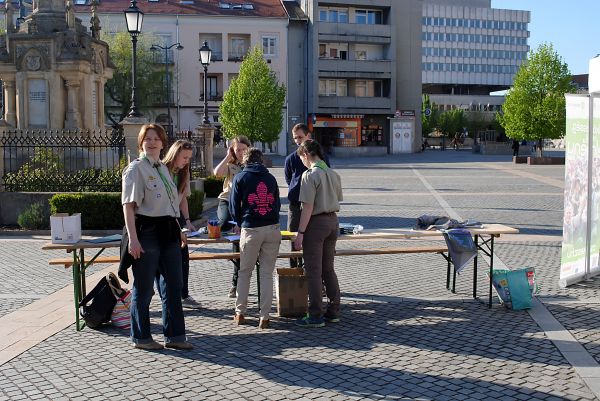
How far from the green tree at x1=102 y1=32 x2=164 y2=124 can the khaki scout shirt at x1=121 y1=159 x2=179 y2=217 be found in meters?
47.9

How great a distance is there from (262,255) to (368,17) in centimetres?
6092

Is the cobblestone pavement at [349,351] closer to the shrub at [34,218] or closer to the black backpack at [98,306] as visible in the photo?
the black backpack at [98,306]

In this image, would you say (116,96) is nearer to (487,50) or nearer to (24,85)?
(24,85)

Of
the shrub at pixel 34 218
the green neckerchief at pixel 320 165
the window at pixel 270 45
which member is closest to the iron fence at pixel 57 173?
the shrub at pixel 34 218

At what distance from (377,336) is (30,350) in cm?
325

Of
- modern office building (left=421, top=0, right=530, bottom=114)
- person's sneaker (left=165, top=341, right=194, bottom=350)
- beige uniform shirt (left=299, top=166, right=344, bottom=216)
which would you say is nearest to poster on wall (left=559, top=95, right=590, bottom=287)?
beige uniform shirt (left=299, top=166, right=344, bottom=216)

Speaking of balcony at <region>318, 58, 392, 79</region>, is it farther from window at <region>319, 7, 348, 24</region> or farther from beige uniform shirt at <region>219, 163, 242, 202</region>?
beige uniform shirt at <region>219, 163, 242, 202</region>

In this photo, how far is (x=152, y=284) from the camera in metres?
6.81

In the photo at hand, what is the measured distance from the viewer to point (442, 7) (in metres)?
123

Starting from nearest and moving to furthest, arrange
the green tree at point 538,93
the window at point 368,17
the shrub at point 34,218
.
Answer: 1. the shrub at point 34,218
2. the green tree at point 538,93
3. the window at point 368,17

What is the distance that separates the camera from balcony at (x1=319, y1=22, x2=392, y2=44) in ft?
205

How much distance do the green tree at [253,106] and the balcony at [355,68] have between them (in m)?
13.9

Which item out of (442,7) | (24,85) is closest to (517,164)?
(24,85)

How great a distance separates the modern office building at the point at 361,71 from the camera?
6278 cm
